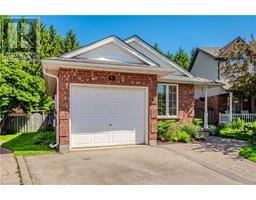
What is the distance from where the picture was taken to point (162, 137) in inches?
481

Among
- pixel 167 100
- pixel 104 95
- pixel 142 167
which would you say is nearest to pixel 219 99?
pixel 167 100

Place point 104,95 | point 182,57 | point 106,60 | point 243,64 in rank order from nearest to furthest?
point 104,95
point 106,60
point 243,64
point 182,57

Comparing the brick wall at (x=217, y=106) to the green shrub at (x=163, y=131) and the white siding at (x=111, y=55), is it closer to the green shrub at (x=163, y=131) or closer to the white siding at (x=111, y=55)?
the green shrub at (x=163, y=131)

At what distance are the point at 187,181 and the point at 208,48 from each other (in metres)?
20.6

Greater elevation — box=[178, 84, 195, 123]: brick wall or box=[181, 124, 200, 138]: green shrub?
box=[178, 84, 195, 123]: brick wall

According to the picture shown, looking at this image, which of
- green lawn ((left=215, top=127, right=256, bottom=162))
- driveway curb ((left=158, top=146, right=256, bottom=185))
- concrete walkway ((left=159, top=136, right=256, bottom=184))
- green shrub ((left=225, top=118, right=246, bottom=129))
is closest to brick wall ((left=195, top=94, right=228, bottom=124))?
green shrub ((left=225, top=118, right=246, bottom=129))

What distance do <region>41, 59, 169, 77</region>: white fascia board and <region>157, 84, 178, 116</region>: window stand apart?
3.47m

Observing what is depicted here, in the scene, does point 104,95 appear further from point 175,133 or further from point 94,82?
point 175,133

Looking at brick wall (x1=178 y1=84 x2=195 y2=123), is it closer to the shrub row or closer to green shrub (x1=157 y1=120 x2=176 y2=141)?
the shrub row

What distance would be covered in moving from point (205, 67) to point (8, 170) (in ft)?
65.9

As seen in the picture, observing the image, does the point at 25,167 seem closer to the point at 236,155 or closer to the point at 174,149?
the point at 174,149

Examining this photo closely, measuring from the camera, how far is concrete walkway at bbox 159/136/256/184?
23.7 ft

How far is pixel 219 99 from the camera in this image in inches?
834
